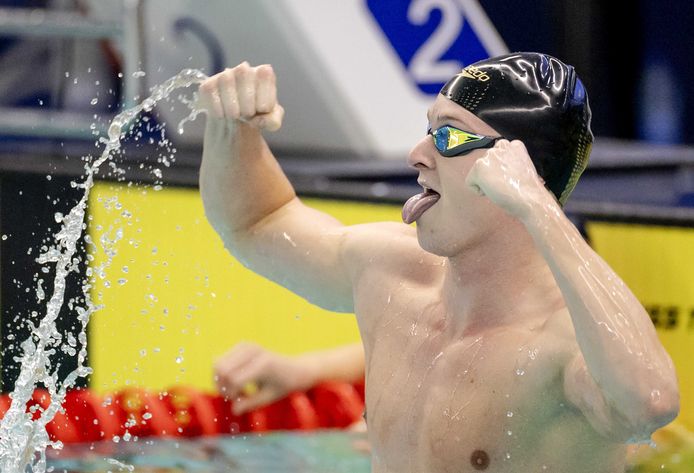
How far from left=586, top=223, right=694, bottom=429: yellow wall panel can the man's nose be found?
2.08 metres

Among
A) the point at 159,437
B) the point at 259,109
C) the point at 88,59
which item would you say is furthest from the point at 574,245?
the point at 88,59

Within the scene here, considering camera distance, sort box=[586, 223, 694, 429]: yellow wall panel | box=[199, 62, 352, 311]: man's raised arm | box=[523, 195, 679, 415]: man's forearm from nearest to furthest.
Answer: box=[523, 195, 679, 415]: man's forearm
box=[199, 62, 352, 311]: man's raised arm
box=[586, 223, 694, 429]: yellow wall panel

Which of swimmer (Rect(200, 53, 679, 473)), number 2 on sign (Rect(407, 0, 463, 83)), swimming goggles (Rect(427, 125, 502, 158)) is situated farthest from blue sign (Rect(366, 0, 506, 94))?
swimming goggles (Rect(427, 125, 502, 158))

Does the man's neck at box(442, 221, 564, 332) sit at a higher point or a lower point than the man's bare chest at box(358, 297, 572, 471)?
higher

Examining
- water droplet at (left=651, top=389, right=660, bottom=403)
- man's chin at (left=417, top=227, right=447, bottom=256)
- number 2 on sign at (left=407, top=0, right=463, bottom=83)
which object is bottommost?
number 2 on sign at (left=407, top=0, right=463, bottom=83)

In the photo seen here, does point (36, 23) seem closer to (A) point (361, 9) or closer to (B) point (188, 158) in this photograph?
(B) point (188, 158)

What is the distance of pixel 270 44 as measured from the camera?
535cm

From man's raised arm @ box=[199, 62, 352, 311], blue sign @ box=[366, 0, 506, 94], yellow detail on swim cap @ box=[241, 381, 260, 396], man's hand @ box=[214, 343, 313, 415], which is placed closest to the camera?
man's raised arm @ box=[199, 62, 352, 311]

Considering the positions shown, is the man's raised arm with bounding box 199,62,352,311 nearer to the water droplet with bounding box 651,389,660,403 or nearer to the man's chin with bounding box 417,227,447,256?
the man's chin with bounding box 417,227,447,256

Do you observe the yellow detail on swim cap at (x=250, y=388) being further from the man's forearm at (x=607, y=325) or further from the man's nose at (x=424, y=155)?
the man's forearm at (x=607, y=325)

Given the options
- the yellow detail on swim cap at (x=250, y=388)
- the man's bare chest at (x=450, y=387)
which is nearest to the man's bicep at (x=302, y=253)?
the man's bare chest at (x=450, y=387)

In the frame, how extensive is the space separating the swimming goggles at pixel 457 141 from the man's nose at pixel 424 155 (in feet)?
0.04

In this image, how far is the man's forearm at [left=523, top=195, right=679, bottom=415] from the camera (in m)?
1.81

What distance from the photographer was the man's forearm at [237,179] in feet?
8.14
